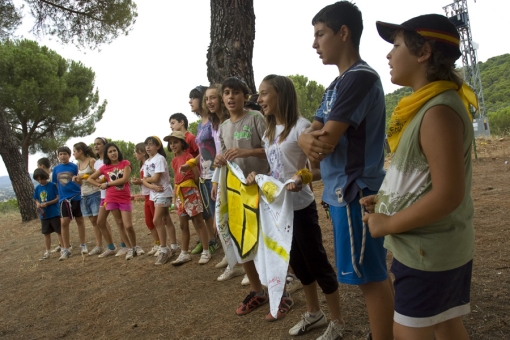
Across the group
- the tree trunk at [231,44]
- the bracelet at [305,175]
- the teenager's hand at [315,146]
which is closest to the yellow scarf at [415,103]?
the teenager's hand at [315,146]

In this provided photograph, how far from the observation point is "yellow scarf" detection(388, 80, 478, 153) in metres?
1.39

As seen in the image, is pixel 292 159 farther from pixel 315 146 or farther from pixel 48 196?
pixel 48 196

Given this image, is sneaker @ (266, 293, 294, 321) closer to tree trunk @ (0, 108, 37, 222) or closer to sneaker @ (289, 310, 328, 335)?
sneaker @ (289, 310, 328, 335)

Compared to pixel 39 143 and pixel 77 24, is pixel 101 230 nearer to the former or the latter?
pixel 77 24

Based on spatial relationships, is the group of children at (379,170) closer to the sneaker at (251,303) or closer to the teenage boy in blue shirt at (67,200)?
the sneaker at (251,303)

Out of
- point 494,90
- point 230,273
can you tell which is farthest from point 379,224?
point 494,90

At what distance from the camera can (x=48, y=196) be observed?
6.81 m

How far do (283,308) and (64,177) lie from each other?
4987 millimetres

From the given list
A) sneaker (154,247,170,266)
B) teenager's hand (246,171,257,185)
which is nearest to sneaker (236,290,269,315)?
teenager's hand (246,171,257,185)

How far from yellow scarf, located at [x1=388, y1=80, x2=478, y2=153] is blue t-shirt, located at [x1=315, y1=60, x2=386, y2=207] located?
32cm

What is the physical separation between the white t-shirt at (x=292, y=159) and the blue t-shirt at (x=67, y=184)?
5.03 m

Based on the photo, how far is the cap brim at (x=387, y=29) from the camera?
59.6 inches

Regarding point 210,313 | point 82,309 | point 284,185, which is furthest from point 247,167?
point 82,309

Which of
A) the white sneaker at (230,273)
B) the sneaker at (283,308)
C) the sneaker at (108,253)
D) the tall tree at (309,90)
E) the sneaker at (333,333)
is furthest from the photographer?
the tall tree at (309,90)
